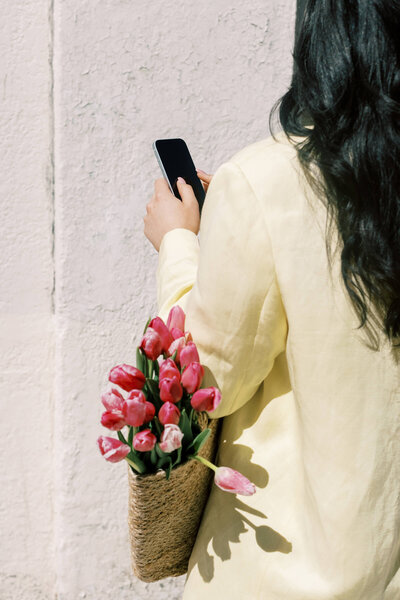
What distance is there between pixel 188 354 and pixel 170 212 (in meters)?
0.38

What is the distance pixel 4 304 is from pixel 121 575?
93cm

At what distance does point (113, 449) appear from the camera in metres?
1.08

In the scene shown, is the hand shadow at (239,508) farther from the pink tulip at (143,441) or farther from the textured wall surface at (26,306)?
the textured wall surface at (26,306)

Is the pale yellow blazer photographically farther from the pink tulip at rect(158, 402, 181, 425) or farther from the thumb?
the thumb

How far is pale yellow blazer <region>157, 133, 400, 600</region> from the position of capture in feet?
3.21

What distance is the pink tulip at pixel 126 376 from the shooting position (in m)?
1.12

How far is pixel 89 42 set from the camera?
2.10 meters

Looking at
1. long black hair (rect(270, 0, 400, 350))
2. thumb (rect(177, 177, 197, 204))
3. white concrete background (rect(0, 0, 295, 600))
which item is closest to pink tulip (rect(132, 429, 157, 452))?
long black hair (rect(270, 0, 400, 350))

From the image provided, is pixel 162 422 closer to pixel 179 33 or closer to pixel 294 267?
pixel 294 267

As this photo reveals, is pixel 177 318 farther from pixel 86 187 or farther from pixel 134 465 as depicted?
pixel 86 187

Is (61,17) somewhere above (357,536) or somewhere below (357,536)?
above

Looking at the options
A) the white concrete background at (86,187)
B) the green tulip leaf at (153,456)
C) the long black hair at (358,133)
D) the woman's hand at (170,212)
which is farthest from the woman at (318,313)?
the white concrete background at (86,187)

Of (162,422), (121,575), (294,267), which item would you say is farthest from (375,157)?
(121,575)

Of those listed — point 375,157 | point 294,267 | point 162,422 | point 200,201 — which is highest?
point 375,157
